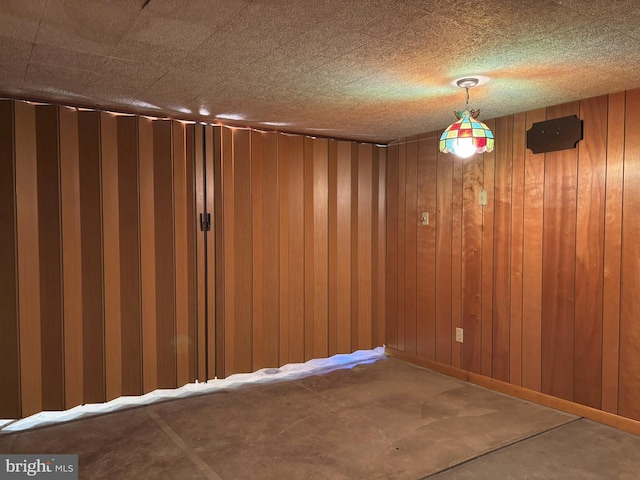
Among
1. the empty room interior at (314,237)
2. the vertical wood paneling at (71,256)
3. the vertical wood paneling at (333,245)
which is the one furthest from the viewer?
the vertical wood paneling at (333,245)

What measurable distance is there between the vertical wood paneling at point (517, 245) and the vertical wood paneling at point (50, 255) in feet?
11.4

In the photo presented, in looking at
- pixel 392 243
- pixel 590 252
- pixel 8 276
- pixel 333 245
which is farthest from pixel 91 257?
pixel 590 252

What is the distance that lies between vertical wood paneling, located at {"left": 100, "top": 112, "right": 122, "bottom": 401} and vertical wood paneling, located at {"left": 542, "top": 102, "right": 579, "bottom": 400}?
3285 millimetres

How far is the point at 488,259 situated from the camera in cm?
398

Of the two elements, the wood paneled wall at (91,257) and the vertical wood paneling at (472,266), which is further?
the vertical wood paneling at (472,266)

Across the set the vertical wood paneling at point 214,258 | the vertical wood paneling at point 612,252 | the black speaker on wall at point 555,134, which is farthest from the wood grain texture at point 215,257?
the vertical wood paneling at point 612,252

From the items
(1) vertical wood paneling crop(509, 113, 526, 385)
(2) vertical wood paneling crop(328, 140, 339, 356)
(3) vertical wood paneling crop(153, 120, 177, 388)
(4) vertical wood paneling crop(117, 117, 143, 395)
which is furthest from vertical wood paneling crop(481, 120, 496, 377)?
(4) vertical wood paneling crop(117, 117, 143, 395)

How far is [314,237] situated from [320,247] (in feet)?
0.39

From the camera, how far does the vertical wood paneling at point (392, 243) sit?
4.89 metres

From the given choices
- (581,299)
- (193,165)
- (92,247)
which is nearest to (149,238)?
(92,247)

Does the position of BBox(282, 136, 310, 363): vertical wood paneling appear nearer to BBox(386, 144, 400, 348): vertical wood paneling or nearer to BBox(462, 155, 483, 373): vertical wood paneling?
BBox(386, 144, 400, 348): vertical wood paneling

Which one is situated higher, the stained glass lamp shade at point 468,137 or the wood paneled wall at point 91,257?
the stained glass lamp shade at point 468,137

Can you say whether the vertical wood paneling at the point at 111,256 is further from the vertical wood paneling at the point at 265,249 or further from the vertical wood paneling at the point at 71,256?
the vertical wood paneling at the point at 265,249

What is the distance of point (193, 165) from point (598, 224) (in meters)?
3.12
